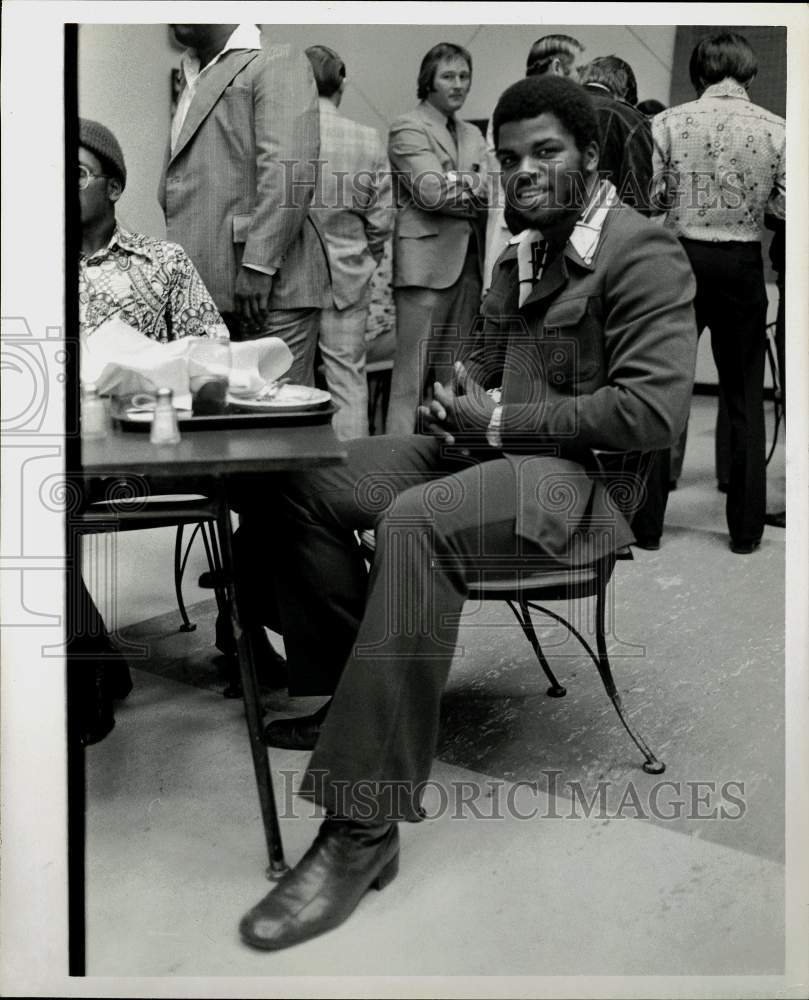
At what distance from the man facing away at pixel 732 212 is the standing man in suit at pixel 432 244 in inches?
17.0

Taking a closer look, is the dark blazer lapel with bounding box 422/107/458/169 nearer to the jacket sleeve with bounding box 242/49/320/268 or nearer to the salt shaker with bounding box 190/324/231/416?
the jacket sleeve with bounding box 242/49/320/268

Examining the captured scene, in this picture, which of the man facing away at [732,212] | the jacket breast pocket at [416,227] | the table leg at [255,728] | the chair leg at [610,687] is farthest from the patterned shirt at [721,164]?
the table leg at [255,728]

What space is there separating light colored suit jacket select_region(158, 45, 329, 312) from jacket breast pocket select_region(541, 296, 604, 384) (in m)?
0.64

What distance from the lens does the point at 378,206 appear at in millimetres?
2570

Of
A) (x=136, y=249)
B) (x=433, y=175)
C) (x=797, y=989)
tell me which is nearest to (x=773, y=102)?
(x=433, y=175)

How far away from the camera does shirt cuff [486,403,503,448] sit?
2.19 m

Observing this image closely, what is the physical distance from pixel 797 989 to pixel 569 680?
1.03 m

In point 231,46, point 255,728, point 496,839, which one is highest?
point 231,46

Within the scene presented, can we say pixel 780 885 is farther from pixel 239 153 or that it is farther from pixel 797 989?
pixel 239 153

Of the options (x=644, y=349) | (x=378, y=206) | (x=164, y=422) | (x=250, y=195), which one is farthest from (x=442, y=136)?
(x=164, y=422)

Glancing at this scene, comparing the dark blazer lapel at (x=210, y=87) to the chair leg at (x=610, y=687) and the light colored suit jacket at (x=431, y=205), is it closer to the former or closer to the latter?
the light colored suit jacket at (x=431, y=205)

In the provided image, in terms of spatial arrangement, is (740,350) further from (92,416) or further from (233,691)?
(92,416)

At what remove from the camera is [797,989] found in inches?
69.9

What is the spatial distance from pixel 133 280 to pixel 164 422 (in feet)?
2.17
